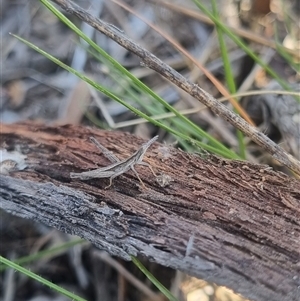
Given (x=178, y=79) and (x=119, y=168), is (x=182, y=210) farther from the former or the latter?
(x=178, y=79)

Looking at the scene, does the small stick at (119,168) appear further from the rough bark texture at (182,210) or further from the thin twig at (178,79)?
the thin twig at (178,79)

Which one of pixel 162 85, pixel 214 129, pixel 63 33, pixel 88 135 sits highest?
pixel 63 33

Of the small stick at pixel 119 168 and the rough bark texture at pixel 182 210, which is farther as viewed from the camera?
the small stick at pixel 119 168

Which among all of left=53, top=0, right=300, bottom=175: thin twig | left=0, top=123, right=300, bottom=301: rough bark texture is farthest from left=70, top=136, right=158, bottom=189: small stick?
left=53, top=0, right=300, bottom=175: thin twig

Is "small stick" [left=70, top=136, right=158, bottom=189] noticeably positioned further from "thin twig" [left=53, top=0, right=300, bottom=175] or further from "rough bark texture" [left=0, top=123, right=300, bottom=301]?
"thin twig" [left=53, top=0, right=300, bottom=175]

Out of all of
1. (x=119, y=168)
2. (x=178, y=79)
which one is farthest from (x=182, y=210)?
(x=178, y=79)

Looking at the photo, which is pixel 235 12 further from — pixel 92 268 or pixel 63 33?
pixel 92 268

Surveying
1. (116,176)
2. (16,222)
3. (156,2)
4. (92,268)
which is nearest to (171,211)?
(116,176)

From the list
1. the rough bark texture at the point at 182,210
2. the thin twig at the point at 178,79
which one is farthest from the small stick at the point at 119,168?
the thin twig at the point at 178,79
